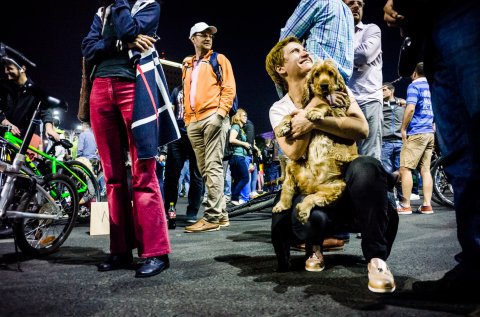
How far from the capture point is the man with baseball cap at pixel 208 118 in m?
4.00

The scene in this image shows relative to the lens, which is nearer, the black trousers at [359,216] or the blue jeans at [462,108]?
the blue jeans at [462,108]

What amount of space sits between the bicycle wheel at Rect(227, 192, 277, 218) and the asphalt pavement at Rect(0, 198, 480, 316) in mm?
1738

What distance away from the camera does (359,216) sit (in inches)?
63.1

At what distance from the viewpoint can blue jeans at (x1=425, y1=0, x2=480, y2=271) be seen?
1.36 meters

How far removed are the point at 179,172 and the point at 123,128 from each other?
85.9 inches

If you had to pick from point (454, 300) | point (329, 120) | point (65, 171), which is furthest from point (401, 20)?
point (65, 171)

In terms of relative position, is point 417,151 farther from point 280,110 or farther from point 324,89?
point 324,89

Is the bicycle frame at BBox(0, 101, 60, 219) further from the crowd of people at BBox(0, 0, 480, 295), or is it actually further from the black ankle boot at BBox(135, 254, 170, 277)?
the black ankle boot at BBox(135, 254, 170, 277)

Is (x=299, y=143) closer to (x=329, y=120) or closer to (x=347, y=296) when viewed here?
(x=329, y=120)

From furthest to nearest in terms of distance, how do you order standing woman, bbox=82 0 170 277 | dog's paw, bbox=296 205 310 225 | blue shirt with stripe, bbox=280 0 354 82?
1. blue shirt with stripe, bbox=280 0 354 82
2. standing woman, bbox=82 0 170 277
3. dog's paw, bbox=296 205 310 225

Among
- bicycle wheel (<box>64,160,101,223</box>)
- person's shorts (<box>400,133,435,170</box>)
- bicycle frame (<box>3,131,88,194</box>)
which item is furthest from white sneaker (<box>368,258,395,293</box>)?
bicycle wheel (<box>64,160,101,223</box>)

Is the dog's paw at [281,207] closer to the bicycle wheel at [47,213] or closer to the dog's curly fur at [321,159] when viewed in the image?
the dog's curly fur at [321,159]

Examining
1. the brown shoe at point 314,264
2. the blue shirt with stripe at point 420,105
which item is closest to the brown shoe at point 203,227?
the brown shoe at point 314,264

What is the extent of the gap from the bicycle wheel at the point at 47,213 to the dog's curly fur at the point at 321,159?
198 cm
